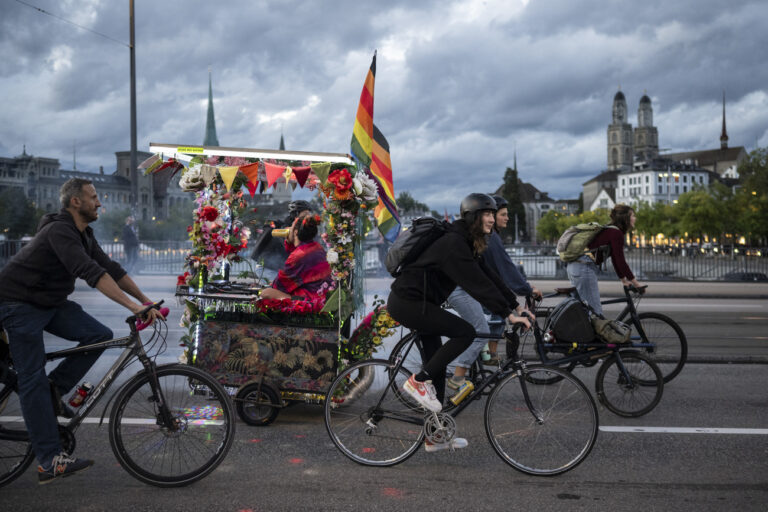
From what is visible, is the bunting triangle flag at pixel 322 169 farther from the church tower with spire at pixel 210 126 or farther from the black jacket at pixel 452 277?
the church tower with spire at pixel 210 126

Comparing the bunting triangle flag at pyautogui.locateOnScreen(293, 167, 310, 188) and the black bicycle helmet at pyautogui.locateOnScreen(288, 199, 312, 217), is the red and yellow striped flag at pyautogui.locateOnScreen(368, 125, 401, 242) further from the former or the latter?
the black bicycle helmet at pyautogui.locateOnScreen(288, 199, 312, 217)

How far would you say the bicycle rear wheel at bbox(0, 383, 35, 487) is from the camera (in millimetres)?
4203

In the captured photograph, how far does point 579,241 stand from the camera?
6.86m

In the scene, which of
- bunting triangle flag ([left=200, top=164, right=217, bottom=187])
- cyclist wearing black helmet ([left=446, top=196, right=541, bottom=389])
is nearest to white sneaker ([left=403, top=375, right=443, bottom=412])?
cyclist wearing black helmet ([left=446, top=196, right=541, bottom=389])

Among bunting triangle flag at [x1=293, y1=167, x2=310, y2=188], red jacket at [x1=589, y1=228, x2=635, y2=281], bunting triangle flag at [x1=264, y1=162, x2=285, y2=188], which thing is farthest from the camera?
red jacket at [x1=589, y1=228, x2=635, y2=281]

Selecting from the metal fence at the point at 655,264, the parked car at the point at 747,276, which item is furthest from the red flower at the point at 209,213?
the parked car at the point at 747,276

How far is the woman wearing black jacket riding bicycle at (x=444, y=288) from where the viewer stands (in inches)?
176

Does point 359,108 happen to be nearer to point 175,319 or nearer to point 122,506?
point 122,506

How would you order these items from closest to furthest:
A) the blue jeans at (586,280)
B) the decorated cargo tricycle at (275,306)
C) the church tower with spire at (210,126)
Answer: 1. the decorated cargo tricycle at (275,306)
2. the blue jeans at (586,280)
3. the church tower with spire at (210,126)

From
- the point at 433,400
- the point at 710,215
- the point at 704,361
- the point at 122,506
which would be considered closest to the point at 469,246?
the point at 433,400

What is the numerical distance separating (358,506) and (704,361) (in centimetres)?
615

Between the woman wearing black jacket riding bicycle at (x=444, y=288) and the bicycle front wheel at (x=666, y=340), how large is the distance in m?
2.93

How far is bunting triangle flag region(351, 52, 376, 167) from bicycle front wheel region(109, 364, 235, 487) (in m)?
2.67

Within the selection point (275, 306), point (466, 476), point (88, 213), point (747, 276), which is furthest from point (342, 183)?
point (747, 276)
